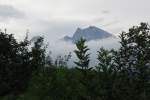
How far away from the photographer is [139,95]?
Result: 57.5ft

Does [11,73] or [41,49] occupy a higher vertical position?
[41,49]

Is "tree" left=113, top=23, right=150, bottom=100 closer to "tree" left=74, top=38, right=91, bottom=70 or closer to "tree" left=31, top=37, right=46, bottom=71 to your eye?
"tree" left=74, top=38, right=91, bottom=70

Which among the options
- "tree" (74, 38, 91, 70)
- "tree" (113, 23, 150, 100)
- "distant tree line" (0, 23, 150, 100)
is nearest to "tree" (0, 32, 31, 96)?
"distant tree line" (0, 23, 150, 100)

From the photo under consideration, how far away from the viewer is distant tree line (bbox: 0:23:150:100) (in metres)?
17.5

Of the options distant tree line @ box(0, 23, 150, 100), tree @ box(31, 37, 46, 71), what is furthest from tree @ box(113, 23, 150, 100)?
tree @ box(31, 37, 46, 71)

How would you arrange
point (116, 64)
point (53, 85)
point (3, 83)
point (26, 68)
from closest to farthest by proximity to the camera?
1. point (53, 85)
2. point (116, 64)
3. point (3, 83)
4. point (26, 68)

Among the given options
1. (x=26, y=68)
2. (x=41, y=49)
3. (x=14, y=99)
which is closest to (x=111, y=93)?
(x=14, y=99)

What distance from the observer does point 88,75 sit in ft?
56.9

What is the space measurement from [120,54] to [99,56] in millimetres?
9525

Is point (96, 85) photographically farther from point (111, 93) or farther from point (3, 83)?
point (3, 83)

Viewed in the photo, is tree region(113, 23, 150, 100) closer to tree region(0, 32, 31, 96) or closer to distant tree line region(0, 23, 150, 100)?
distant tree line region(0, 23, 150, 100)

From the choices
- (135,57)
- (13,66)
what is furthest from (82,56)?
(13,66)

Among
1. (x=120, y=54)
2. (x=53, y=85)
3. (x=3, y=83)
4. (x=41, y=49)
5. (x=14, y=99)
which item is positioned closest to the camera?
(x=53, y=85)

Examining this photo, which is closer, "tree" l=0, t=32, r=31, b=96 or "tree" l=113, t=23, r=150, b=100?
"tree" l=113, t=23, r=150, b=100
